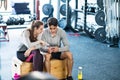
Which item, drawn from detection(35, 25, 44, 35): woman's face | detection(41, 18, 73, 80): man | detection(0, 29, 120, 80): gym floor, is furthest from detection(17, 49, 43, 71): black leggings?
detection(0, 29, 120, 80): gym floor

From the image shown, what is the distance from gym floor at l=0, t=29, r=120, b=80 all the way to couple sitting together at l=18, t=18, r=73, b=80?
577 millimetres

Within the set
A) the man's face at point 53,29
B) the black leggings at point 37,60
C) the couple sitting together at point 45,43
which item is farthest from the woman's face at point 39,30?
the black leggings at point 37,60

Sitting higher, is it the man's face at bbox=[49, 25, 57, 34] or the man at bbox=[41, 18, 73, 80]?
the man's face at bbox=[49, 25, 57, 34]

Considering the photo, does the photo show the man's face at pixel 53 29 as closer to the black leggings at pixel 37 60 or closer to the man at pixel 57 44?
the man at pixel 57 44

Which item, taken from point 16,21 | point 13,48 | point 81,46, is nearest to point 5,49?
point 13,48

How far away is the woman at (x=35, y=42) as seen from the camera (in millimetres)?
3100

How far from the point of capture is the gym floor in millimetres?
3940

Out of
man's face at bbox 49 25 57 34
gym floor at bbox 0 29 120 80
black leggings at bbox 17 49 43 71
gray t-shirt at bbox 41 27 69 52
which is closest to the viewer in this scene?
black leggings at bbox 17 49 43 71

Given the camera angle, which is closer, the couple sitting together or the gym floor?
the couple sitting together

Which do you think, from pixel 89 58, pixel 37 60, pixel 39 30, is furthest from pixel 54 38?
pixel 89 58

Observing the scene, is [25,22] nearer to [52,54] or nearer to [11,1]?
[11,1]

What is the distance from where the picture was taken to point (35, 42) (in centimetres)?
320

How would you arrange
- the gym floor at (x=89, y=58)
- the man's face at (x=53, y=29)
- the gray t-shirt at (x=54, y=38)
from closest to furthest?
the man's face at (x=53, y=29)
the gray t-shirt at (x=54, y=38)
the gym floor at (x=89, y=58)

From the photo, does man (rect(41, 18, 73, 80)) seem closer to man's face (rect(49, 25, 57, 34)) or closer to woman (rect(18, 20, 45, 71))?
man's face (rect(49, 25, 57, 34))
